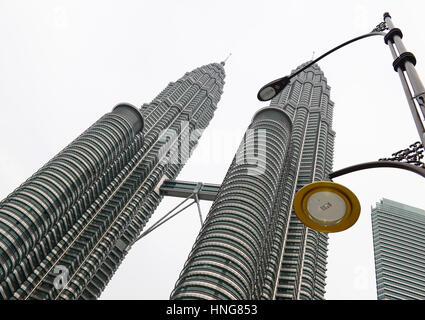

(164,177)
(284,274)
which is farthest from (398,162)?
(164,177)

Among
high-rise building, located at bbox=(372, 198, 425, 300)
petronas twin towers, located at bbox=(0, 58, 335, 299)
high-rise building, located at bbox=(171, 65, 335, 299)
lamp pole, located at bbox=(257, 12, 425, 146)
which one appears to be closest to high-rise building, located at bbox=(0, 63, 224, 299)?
petronas twin towers, located at bbox=(0, 58, 335, 299)

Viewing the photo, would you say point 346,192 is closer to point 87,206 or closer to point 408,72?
point 408,72

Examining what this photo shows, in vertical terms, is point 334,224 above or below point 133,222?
below

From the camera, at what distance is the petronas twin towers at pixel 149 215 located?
82.3 metres

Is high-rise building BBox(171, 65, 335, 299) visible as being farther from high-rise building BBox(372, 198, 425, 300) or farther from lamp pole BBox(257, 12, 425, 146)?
lamp pole BBox(257, 12, 425, 146)

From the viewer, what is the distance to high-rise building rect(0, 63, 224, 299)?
8919 centimetres

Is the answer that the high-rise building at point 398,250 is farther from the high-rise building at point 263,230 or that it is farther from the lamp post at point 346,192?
the lamp post at point 346,192

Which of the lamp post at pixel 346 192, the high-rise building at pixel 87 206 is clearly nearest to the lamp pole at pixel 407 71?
the lamp post at pixel 346 192

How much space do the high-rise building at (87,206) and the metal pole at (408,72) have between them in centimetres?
9104

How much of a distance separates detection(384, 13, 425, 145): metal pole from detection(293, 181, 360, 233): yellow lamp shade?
1879 mm

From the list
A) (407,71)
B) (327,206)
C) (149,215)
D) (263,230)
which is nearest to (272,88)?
(407,71)

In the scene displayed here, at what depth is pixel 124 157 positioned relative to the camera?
137 metres

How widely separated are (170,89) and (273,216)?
365 ft
